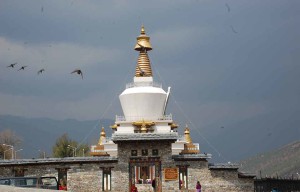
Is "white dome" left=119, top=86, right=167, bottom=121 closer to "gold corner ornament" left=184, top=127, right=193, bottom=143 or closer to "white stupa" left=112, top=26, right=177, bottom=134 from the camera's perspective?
"white stupa" left=112, top=26, right=177, bottom=134

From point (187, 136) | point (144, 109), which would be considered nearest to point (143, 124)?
point (144, 109)

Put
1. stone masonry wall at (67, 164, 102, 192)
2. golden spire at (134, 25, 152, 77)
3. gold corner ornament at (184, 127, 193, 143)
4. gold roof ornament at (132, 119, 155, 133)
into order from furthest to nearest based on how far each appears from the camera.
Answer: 1. gold corner ornament at (184, 127, 193, 143)
2. golden spire at (134, 25, 152, 77)
3. gold roof ornament at (132, 119, 155, 133)
4. stone masonry wall at (67, 164, 102, 192)

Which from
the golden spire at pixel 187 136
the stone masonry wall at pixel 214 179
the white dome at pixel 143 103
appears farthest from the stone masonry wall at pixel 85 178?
the golden spire at pixel 187 136

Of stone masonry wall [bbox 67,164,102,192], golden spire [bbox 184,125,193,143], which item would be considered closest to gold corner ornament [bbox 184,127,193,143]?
golden spire [bbox 184,125,193,143]

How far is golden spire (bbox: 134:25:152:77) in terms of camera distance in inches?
2404

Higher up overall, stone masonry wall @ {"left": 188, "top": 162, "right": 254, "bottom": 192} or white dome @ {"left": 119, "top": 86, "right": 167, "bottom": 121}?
white dome @ {"left": 119, "top": 86, "right": 167, "bottom": 121}

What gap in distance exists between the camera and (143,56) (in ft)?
205

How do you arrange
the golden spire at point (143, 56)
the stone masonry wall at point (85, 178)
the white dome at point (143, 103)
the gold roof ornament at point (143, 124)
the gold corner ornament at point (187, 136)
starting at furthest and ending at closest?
the gold corner ornament at point (187, 136) → the golden spire at point (143, 56) → the white dome at point (143, 103) → the gold roof ornament at point (143, 124) → the stone masonry wall at point (85, 178)

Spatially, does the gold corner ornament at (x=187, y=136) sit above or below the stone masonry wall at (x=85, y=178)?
above

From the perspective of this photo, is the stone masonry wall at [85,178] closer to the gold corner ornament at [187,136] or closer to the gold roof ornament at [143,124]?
the gold roof ornament at [143,124]

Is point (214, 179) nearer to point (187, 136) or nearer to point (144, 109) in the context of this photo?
point (144, 109)

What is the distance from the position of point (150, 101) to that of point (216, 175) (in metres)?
14.7

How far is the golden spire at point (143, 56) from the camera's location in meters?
61.1

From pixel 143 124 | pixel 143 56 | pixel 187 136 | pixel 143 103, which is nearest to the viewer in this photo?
pixel 143 124
